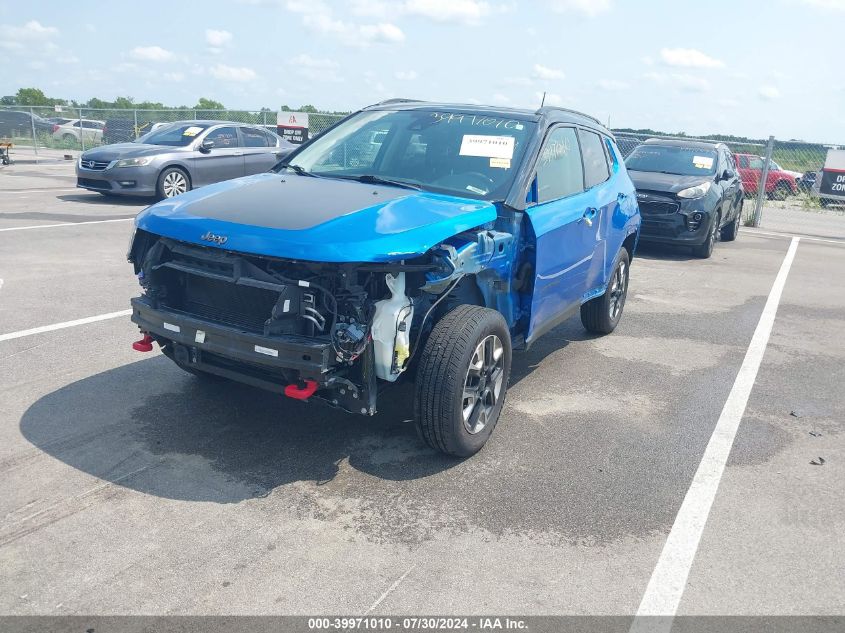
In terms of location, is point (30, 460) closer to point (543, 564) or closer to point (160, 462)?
point (160, 462)

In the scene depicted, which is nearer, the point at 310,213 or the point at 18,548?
the point at 18,548

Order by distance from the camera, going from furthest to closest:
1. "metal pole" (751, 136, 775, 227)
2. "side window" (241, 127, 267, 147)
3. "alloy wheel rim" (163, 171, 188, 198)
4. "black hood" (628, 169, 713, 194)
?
1. "metal pole" (751, 136, 775, 227)
2. "side window" (241, 127, 267, 147)
3. "alloy wheel rim" (163, 171, 188, 198)
4. "black hood" (628, 169, 713, 194)

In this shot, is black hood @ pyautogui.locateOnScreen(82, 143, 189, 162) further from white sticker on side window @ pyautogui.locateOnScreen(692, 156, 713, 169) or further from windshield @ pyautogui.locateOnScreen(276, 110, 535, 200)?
windshield @ pyautogui.locateOnScreen(276, 110, 535, 200)

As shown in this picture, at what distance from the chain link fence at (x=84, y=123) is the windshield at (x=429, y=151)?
18.9 meters

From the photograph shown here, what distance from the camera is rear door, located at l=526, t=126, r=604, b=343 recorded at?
4848 mm

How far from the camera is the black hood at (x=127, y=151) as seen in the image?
13.5 meters

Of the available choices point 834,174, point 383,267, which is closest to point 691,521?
point 383,267

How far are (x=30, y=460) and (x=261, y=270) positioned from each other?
1.54m

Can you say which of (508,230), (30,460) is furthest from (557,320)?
(30,460)

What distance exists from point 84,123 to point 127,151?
770 inches

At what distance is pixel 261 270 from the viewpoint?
3.82m

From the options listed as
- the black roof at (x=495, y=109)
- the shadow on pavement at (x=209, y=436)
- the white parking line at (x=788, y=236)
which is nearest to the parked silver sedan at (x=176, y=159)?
the black roof at (x=495, y=109)

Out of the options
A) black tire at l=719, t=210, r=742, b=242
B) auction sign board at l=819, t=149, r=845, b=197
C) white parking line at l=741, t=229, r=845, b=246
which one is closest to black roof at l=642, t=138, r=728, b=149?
black tire at l=719, t=210, r=742, b=242

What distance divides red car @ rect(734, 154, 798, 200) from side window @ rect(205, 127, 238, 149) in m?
15.5
